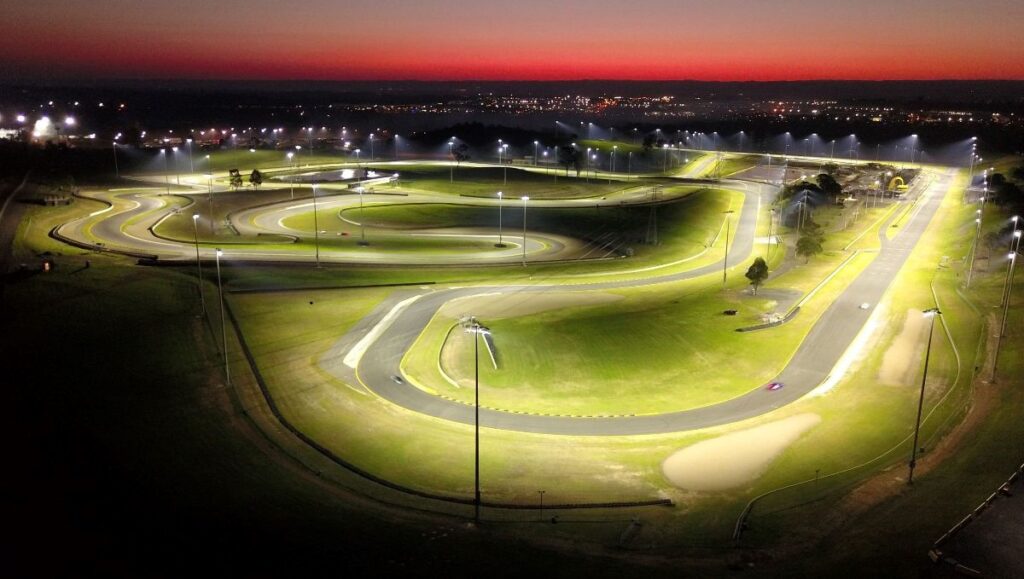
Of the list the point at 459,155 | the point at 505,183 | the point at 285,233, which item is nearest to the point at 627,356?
the point at 285,233

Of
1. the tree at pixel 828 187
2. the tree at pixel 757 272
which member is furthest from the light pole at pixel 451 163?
the tree at pixel 757 272

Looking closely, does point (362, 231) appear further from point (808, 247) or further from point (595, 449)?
point (595, 449)

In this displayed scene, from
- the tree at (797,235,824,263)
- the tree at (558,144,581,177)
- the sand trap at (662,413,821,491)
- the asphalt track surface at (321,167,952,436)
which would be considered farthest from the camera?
the tree at (558,144,581,177)

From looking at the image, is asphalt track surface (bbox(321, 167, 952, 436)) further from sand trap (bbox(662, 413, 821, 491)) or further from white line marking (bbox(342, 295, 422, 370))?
sand trap (bbox(662, 413, 821, 491))

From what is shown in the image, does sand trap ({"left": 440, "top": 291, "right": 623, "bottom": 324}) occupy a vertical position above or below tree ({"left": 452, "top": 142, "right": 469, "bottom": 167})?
below

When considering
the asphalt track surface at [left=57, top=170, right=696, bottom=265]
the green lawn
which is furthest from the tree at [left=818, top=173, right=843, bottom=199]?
the green lawn

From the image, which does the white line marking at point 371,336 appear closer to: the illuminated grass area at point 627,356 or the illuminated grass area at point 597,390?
the illuminated grass area at point 597,390

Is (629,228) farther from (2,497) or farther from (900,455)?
(2,497)
